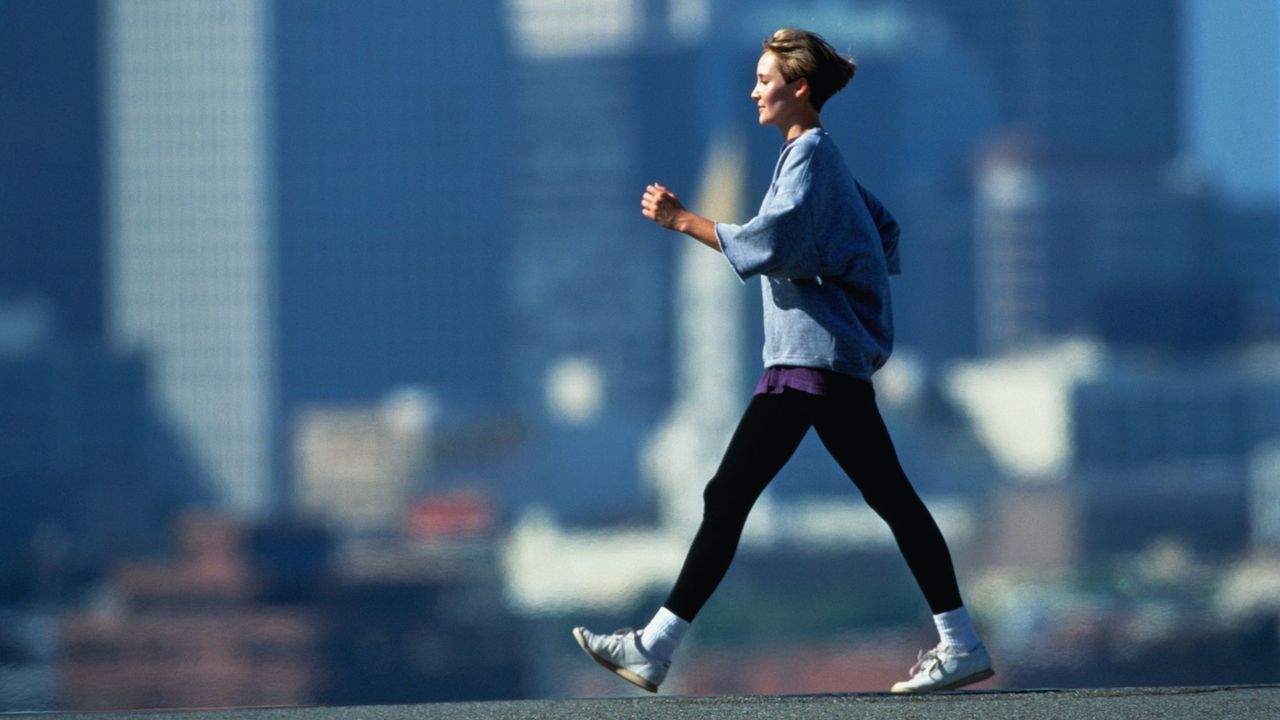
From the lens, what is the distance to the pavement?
11.1 ft

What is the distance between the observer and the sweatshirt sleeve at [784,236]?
3.59 meters

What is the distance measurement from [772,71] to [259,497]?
127 m

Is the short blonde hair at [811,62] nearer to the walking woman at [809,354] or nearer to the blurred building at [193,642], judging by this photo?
the walking woman at [809,354]

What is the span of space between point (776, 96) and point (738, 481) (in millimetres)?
702

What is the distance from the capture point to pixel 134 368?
133875 mm

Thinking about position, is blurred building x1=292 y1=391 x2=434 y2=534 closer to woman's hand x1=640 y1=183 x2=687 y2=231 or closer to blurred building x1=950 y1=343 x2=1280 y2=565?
blurred building x1=950 y1=343 x2=1280 y2=565

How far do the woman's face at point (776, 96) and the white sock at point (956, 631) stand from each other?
3.07ft

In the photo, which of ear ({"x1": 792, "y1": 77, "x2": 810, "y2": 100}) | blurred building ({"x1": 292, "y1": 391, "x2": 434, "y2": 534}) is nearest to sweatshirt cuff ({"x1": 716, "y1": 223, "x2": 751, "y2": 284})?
ear ({"x1": 792, "y1": 77, "x2": 810, "y2": 100})

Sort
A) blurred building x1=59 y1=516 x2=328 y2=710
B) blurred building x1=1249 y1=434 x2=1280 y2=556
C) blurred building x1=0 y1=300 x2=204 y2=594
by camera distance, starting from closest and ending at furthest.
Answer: blurred building x1=59 y1=516 x2=328 y2=710
blurred building x1=1249 y1=434 x2=1280 y2=556
blurred building x1=0 y1=300 x2=204 y2=594

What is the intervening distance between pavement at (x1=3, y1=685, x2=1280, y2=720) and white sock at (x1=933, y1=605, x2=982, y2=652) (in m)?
0.09

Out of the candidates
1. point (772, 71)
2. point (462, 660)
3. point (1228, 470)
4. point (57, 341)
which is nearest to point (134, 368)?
point (57, 341)

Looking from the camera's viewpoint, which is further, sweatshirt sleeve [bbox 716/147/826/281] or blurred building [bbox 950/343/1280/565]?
blurred building [bbox 950/343/1280/565]

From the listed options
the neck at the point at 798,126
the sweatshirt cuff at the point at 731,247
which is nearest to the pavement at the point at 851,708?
the sweatshirt cuff at the point at 731,247

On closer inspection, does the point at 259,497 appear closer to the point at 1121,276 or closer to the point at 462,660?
the point at 462,660
